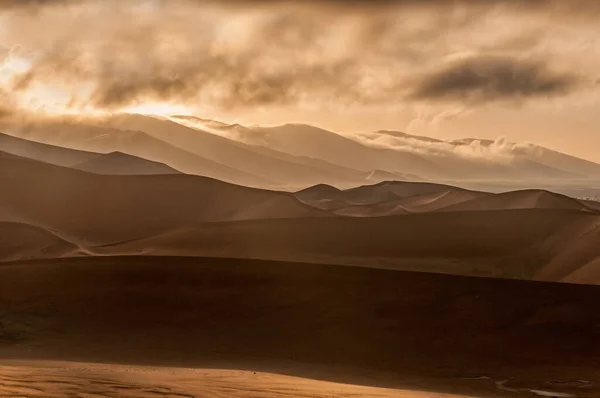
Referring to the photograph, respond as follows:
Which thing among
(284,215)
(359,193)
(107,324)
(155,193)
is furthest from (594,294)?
(359,193)

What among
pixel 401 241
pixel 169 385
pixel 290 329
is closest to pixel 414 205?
pixel 401 241

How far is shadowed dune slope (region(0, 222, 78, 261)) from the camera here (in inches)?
1779

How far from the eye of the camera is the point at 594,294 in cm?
2312

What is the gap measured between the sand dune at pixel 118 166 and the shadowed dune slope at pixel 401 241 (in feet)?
209

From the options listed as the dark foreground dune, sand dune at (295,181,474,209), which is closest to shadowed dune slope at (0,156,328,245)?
sand dune at (295,181,474,209)

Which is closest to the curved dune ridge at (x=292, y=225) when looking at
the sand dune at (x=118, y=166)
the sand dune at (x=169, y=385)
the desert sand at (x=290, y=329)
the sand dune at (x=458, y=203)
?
the sand dune at (x=458, y=203)

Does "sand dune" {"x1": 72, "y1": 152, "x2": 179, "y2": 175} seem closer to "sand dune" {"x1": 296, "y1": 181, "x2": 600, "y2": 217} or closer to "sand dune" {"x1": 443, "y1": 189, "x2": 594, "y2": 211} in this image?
"sand dune" {"x1": 296, "y1": 181, "x2": 600, "y2": 217}

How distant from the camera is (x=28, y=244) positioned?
157ft

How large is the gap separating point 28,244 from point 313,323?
30.6 meters

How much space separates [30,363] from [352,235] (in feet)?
118

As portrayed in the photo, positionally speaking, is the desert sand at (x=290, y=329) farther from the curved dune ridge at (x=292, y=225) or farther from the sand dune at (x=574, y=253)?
the curved dune ridge at (x=292, y=225)

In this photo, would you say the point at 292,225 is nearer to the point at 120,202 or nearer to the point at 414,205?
the point at 414,205

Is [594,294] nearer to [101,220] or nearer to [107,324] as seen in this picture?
[107,324]

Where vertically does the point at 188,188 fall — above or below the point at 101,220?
above
